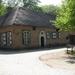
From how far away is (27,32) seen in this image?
26.6 metres

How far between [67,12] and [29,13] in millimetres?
14886

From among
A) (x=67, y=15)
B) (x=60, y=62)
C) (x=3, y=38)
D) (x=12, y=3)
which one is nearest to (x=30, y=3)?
(x=12, y=3)

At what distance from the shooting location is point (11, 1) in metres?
59.5

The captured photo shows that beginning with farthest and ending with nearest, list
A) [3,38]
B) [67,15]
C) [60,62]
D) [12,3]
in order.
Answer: [12,3] < [3,38] < [67,15] < [60,62]

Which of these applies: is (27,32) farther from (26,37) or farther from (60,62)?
(60,62)

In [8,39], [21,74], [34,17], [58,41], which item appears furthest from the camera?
[58,41]

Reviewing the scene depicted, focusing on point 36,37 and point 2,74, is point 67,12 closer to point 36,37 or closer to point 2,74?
point 2,74

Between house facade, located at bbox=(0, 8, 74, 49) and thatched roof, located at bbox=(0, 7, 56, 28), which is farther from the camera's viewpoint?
thatched roof, located at bbox=(0, 7, 56, 28)

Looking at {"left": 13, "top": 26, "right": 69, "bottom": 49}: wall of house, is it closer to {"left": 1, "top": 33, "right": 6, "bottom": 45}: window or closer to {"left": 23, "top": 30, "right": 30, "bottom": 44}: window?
{"left": 23, "top": 30, "right": 30, "bottom": 44}: window

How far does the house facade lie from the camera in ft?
83.5

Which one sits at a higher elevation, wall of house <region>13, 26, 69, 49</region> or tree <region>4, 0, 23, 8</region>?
tree <region>4, 0, 23, 8</region>

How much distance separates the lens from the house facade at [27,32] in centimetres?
2545

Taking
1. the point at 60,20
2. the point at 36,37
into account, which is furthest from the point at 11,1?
the point at 60,20

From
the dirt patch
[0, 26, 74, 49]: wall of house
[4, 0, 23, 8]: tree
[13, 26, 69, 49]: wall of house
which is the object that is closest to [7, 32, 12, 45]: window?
[0, 26, 74, 49]: wall of house
